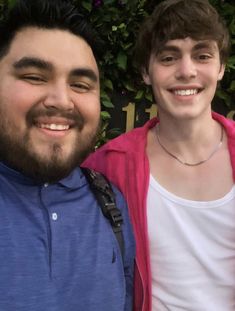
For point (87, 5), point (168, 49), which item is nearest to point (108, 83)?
point (87, 5)

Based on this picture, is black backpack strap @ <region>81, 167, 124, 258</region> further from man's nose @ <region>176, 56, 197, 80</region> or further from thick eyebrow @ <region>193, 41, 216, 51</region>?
thick eyebrow @ <region>193, 41, 216, 51</region>

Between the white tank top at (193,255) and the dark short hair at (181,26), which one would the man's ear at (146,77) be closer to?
the dark short hair at (181,26)

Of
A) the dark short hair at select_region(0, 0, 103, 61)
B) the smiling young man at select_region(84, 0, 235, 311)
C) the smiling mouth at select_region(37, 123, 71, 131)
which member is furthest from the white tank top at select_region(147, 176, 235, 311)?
the dark short hair at select_region(0, 0, 103, 61)

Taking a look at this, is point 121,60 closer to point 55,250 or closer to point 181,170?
point 181,170

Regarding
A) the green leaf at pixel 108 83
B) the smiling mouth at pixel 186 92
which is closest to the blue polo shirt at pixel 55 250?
the smiling mouth at pixel 186 92

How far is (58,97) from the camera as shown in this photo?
146 centimetres

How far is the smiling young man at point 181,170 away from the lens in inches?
69.5

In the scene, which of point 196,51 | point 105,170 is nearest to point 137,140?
point 105,170

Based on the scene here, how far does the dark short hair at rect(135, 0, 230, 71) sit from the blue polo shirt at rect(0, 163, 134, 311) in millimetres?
752

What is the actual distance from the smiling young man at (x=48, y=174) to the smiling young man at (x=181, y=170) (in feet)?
0.80

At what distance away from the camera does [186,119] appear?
1941 mm

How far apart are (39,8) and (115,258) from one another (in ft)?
2.93

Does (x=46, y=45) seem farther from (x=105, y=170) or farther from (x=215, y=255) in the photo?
(x=215, y=255)

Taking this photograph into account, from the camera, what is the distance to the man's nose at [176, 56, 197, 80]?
187cm
